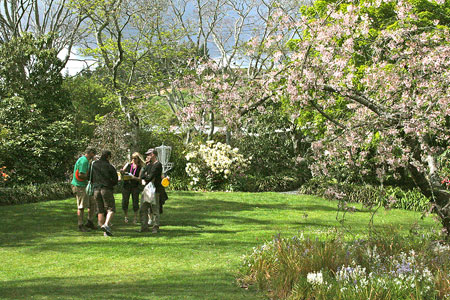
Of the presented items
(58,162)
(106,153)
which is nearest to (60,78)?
(58,162)

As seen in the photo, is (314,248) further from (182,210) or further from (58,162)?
(58,162)

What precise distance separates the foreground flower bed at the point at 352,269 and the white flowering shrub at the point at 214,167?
36.4 feet

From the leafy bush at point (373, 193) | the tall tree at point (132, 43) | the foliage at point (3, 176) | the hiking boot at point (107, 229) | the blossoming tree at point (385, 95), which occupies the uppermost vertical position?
the tall tree at point (132, 43)

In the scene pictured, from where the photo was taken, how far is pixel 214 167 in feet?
57.4

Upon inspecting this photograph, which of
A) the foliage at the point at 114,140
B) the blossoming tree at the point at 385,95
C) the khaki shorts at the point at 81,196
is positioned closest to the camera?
the blossoming tree at the point at 385,95

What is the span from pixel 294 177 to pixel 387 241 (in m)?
13.3

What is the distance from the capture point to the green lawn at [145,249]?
17.9 feet

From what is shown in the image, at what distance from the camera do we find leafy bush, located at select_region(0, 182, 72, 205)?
13.4 m

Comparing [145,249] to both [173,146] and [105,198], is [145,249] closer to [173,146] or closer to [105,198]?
[105,198]

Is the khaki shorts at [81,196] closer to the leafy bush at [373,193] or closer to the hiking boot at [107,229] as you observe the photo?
the hiking boot at [107,229]

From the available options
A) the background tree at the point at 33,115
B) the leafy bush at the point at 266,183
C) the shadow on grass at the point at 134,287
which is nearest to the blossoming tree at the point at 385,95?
the shadow on grass at the point at 134,287

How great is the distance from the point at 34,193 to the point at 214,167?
6575 mm

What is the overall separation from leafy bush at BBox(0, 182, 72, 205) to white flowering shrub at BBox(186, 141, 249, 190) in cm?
489

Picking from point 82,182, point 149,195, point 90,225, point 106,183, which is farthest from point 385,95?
point 90,225
